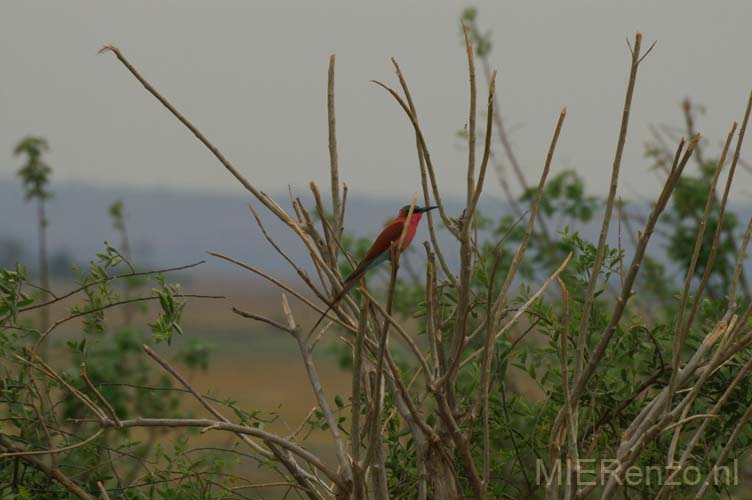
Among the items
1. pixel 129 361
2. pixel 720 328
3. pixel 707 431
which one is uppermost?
pixel 720 328

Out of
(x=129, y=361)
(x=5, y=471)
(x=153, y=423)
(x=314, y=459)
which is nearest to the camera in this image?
(x=153, y=423)

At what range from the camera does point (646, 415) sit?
8.33 ft

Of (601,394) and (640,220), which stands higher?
(640,220)

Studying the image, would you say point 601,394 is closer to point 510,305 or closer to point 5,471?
point 510,305

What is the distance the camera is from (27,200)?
618 cm

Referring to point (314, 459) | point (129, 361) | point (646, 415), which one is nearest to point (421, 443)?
point (314, 459)

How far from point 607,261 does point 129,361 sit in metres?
4.14

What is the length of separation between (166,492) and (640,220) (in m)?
3.81

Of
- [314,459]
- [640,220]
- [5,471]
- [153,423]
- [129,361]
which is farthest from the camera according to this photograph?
[129,361]

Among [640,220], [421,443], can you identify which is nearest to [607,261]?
[421,443]

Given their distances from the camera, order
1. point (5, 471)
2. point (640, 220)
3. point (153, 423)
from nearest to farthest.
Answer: point (153, 423) < point (5, 471) < point (640, 220)

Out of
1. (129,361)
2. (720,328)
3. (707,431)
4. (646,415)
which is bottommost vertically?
(129,361)

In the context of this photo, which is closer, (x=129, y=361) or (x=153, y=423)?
(x=153, y=423)

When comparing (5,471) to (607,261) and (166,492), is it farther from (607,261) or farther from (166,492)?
(607,261)
